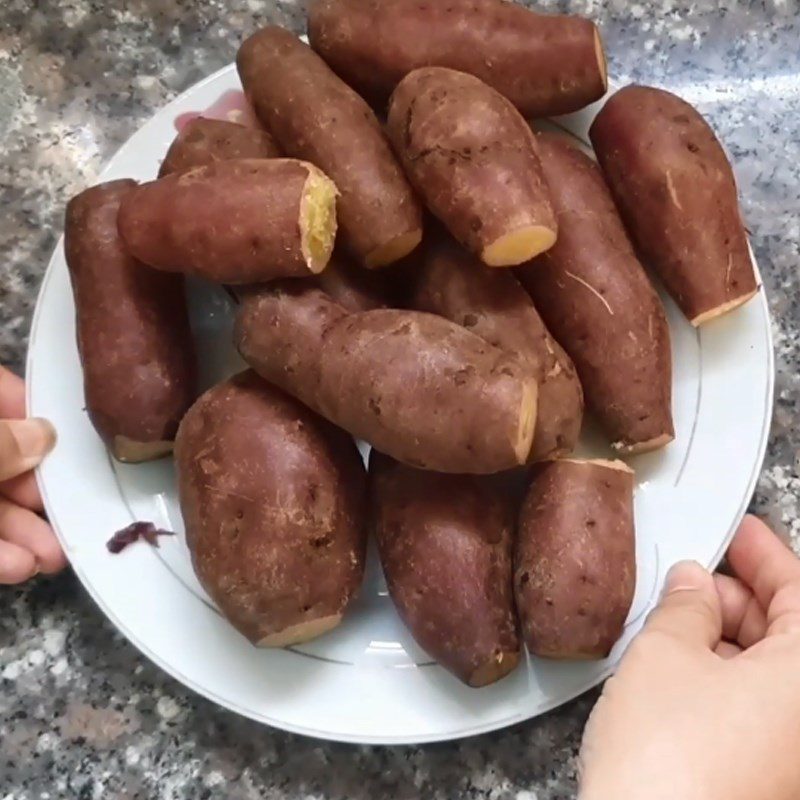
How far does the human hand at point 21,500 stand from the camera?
936mm

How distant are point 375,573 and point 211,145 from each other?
0.38 m

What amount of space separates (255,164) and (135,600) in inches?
14.6

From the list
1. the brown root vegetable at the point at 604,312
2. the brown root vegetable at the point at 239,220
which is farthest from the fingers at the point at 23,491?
the brown root vegetable at the point at 604,312

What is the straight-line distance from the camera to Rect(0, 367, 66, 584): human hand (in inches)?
36.9

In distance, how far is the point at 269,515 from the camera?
82 cm

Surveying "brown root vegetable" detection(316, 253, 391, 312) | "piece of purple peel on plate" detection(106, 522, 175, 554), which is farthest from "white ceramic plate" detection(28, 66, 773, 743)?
"brown root vegetable" detection(316, 253, 391, 312)

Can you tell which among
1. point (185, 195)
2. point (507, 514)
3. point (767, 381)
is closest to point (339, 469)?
point (507, 514)

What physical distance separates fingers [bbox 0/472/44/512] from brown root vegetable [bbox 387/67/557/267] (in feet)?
1.44

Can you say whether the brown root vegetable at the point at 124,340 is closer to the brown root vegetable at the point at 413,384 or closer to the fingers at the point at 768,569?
the brown root vegetable at the point at 413,384

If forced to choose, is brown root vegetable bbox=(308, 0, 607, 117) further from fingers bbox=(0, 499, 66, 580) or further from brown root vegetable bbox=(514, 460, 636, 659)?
fingers bbox=(0, 499, 66, 580)

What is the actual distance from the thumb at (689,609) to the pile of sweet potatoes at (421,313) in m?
0.04

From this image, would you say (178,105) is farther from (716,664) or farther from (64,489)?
(716,664)

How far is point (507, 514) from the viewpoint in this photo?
868mm

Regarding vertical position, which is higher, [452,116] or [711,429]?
[452,116]
